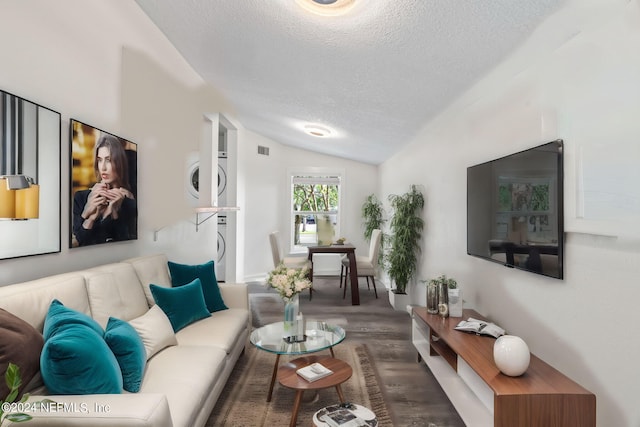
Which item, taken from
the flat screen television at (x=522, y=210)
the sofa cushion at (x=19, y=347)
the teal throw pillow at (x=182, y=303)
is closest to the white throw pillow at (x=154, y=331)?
the teal throw pillow at (x=182, y=303)

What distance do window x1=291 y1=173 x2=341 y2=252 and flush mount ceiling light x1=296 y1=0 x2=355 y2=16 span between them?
5.04 metres

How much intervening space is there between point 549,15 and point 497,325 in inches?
76.6

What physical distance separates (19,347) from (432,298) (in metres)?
2.57

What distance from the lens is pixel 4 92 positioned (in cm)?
167

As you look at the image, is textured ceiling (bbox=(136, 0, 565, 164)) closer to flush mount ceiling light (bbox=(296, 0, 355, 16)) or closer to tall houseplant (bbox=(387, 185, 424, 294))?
flush mount ceiling light (bbox=(296, 0, 355, 16))

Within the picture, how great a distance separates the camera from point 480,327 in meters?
2.40

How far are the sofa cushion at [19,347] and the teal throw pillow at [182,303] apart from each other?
3.70 ft

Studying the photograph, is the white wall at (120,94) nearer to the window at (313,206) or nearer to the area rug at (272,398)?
the area rug at (272,398)

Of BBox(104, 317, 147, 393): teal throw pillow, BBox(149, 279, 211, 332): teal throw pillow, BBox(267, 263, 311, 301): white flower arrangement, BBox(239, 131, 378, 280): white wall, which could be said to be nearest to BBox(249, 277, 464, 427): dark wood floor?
BBox(239, 131, 378, 280): white wall

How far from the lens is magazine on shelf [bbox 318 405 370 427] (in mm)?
1607

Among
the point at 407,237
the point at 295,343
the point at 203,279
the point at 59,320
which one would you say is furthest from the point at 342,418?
the point at 407,237

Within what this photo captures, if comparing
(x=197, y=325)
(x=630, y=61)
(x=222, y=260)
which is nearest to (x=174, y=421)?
(x=197, y=325)

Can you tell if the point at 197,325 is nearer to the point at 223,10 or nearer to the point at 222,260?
the point at 223,10

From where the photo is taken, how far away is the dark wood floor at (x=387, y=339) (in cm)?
230
